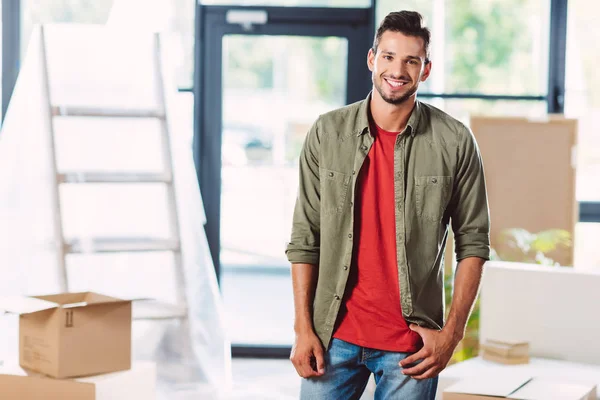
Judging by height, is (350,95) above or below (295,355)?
above

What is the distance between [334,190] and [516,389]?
1.23 meters

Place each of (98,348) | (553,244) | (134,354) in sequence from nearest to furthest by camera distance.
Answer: (98,348) < (134,354) < (553,244)

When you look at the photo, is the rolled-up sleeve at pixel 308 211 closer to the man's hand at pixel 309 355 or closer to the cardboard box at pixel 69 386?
the man's hand at pixel 309 355

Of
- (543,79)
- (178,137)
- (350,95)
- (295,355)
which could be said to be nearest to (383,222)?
(295,355)

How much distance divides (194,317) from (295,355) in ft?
7.59

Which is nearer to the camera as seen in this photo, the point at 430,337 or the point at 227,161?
the point at 430,337

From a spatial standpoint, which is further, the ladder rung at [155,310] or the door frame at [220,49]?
the door frame at [220,49]

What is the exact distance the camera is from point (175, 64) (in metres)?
5.13

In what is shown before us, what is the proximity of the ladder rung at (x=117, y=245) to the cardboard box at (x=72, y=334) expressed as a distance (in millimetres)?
1087

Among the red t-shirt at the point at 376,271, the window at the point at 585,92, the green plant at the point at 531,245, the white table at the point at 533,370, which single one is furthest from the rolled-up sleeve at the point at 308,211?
the window at the point at 585,92

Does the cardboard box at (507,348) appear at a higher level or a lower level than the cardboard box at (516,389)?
lower

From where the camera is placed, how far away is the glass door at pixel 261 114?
509 cm

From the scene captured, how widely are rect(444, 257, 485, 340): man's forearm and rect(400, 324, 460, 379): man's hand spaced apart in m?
0.03

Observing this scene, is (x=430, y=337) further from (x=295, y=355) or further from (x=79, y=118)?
(x=79, y=118)
